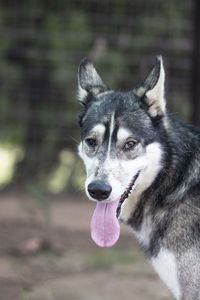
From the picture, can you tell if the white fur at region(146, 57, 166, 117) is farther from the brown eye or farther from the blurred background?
the blurred background

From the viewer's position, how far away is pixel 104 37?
10.6 meters

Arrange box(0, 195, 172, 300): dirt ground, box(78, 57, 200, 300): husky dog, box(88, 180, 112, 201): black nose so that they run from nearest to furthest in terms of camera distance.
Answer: box(88, 180, 112, 201): black nose
box(78, 57, 200, 300): husky dog
box(0, 195, 172, 300): dirt ground

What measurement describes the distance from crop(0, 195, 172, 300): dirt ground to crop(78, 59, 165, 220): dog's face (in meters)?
1.59

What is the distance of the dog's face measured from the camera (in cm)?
489

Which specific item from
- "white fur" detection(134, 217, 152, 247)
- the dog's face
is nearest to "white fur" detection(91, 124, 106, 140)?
the dog's face

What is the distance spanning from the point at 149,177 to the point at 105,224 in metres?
0.46

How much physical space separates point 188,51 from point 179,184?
558 cm

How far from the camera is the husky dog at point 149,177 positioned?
16.1ft

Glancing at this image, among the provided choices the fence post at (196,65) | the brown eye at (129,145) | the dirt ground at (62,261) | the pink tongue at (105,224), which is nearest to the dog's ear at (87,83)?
the brown eye at (129,145)

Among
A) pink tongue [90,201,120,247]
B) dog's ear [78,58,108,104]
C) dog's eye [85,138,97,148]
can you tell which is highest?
dog's ear [78,58,108,104]

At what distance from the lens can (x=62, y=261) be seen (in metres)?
7.75

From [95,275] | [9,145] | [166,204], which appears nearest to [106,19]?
[9,145]

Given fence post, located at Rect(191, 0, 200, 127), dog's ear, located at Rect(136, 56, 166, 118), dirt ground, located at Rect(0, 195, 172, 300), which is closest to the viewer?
dog's ear, located at Rect(136, 56, 166, 118)

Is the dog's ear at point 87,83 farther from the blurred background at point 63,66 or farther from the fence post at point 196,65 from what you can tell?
the blurred background at point 63,66
